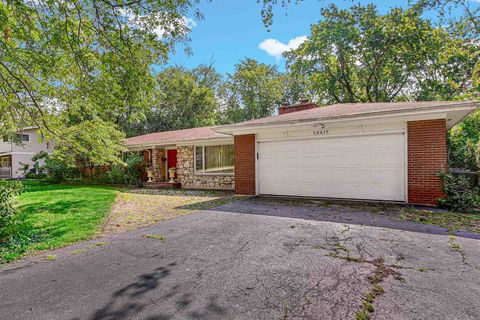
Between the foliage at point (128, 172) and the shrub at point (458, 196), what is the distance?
45.8ft

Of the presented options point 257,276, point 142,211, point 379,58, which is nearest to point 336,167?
point 257,276

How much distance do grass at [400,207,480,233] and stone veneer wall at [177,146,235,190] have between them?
764cm

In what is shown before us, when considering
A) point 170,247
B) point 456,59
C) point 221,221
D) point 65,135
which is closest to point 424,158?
point 221,221

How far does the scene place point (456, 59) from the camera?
1869 centimetres

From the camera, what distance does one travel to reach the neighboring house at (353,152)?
7344mm

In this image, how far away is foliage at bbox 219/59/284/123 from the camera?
104ft

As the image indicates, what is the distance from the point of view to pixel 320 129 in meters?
8.97

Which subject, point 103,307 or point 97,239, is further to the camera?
point 97,239

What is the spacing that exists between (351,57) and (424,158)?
57.7 ft

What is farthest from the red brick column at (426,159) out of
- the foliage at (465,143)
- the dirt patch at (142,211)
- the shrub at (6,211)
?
the shrub at (6,211)

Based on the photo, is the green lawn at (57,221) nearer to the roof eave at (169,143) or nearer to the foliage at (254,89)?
the roof eave at (169,143)

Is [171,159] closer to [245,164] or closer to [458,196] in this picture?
[245,164]

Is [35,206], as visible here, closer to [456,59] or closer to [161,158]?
[161,158]

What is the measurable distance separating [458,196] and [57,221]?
1068 centimetres
